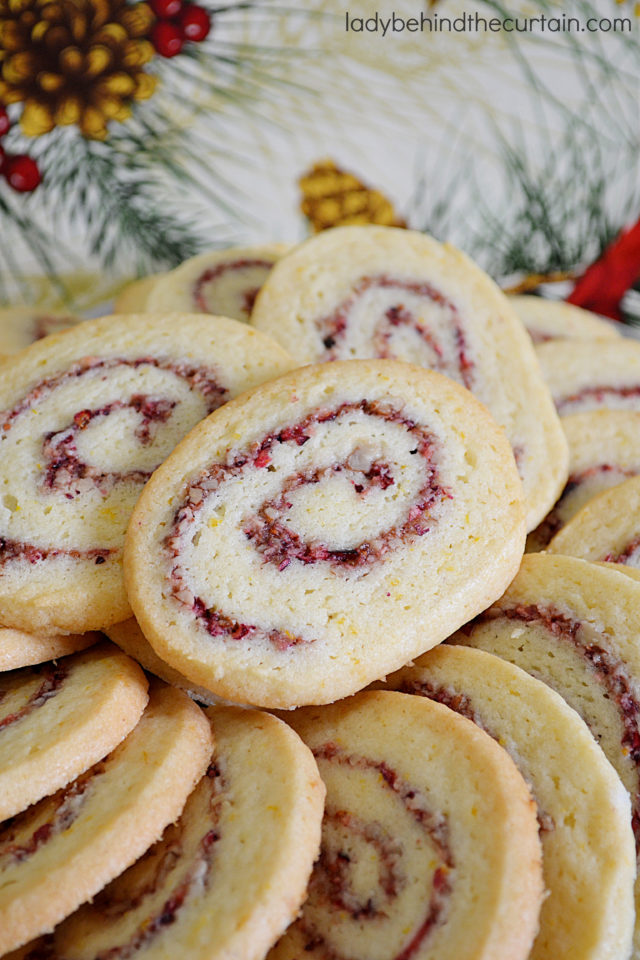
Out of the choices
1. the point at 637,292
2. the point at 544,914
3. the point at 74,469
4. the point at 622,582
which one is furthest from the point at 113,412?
the point at 637,292

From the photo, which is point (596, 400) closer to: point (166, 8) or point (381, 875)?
point (381, 875)

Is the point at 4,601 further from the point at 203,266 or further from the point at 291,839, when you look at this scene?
the point at 203,266

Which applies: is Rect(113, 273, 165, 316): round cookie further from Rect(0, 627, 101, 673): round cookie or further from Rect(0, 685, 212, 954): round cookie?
Rect(0, 685, 212, 954): round cookie

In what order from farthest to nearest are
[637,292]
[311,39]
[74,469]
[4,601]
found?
1. [637,292]
2. [311,39]
3. [74,469]
4. [4,601]

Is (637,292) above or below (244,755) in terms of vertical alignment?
below

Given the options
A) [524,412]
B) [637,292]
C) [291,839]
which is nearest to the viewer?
[291,839]

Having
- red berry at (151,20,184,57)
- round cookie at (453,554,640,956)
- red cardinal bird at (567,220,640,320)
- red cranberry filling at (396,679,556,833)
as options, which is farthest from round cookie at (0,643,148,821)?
red cardinal bird at (567,220,640,320)

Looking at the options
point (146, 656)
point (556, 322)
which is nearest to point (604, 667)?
point (146, 656)
